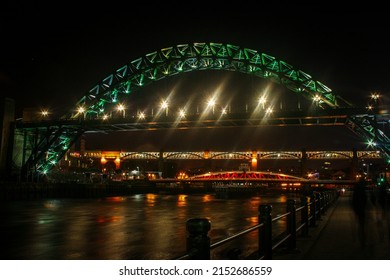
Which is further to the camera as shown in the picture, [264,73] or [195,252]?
[264,73]

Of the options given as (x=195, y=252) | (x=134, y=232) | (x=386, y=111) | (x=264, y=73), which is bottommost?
(x=134, y=232)

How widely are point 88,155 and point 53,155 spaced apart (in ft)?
354

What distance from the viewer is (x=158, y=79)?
227ft

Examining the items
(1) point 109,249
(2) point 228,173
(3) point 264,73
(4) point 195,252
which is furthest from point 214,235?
(2) point 228,173

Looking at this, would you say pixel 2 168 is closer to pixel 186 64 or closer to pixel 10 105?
pixel 10 105

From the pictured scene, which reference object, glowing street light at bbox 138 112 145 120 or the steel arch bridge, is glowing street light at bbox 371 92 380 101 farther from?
glowing street light at bbox 138 112 145 120

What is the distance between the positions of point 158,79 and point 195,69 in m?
6.33

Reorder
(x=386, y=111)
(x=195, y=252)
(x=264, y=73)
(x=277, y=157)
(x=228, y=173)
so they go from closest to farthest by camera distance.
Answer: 1. (x=195, y=252)
2. (x=386, y=111)
3. (x=264, y=73)
4. (x=228, y=173)
5. (x=277, y=157)

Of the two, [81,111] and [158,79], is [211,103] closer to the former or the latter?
[158,79]

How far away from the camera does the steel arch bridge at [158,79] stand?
60750mm

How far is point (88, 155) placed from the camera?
176 metres

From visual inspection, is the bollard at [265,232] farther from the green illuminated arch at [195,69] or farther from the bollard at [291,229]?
the green illuminated arch at [195,69]
